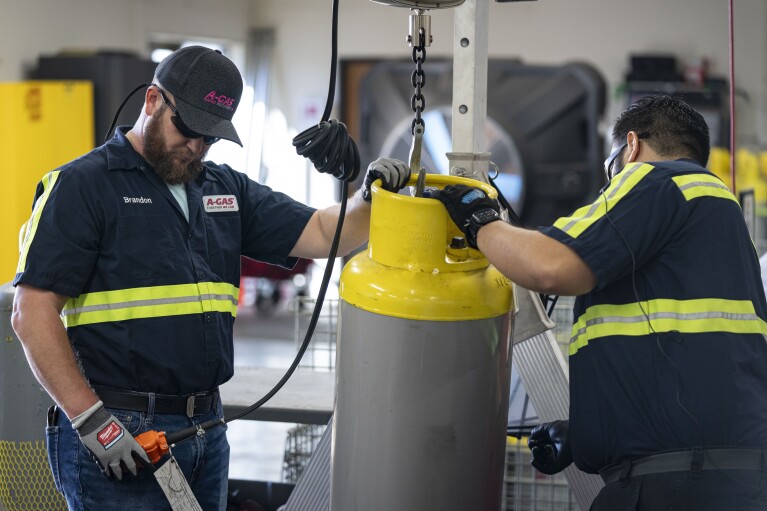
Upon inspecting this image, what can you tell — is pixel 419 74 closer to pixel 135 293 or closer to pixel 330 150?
pixel 330 150

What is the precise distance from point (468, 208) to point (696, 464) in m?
0.65

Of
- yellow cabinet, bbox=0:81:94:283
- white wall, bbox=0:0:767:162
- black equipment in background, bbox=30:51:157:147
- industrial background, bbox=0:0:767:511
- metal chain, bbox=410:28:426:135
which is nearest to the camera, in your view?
metal chain, bbox=410:28:426:135

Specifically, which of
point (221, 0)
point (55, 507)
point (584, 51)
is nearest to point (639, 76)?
point (584, 51)

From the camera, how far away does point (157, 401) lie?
207 centimetres

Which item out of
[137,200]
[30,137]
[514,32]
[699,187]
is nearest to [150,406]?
[137,200]

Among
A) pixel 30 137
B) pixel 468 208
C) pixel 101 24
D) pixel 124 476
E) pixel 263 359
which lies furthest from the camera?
pixel 101 24


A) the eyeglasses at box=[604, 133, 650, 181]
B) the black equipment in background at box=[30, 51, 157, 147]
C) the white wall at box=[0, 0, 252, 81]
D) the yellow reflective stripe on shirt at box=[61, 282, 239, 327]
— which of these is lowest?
the yellow reflective stripe on shirt at box=[61, 282, 239, 327]

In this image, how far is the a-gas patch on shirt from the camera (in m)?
2.22

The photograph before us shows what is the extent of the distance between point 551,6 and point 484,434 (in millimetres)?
8569

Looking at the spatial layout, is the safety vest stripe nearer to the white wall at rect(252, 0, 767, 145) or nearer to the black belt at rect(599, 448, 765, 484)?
the black belt at rect(599, 448, 765, 484)

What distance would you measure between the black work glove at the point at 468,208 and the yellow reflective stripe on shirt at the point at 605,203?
0.45 ft

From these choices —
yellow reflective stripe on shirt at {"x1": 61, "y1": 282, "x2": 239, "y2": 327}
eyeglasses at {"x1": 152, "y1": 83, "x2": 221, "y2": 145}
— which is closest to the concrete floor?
yellow reflective stripe on shirt at {"x1": 61, "y1": 282, "x2": 239, "y2": 327}

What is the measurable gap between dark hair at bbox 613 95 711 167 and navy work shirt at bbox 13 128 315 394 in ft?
3.29

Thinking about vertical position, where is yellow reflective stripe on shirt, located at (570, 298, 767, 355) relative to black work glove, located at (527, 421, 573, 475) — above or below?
above
